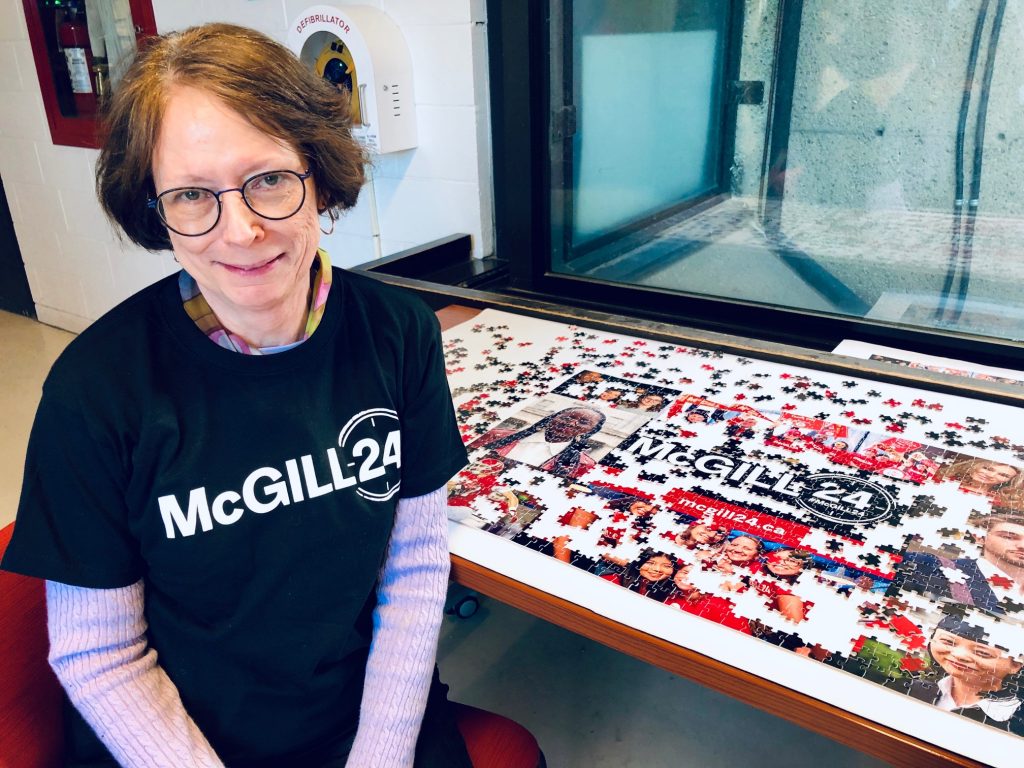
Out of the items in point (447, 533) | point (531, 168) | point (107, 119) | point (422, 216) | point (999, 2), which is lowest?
point (447, 533)

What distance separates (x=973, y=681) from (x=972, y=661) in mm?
30

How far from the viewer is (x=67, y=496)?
86cm

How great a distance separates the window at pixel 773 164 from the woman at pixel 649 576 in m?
0.97

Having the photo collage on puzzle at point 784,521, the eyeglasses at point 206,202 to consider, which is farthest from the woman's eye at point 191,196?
the photo collage on puzzle at point 784,521

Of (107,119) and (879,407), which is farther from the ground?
(107,119)

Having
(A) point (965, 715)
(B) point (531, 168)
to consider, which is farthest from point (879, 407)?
(B) point (531, 168)

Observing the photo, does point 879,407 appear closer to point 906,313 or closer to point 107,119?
point 906,313

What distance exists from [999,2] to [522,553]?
1.34m

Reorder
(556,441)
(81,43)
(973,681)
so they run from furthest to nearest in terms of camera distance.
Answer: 1. (81,43)
2. (556,441)
3. (973,681)

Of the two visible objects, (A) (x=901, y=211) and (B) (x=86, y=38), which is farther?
(B) (x=86, y=38)

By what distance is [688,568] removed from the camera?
3.21ft

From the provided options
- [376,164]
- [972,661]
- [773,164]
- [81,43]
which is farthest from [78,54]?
[972,661]

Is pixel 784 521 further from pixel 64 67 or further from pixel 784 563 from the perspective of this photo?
pixel 64 67

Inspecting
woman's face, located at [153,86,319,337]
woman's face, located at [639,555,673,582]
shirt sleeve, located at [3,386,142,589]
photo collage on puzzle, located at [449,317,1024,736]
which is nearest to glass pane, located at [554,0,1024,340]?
photo collage on puzzle, located at [449,317,1024,736]
